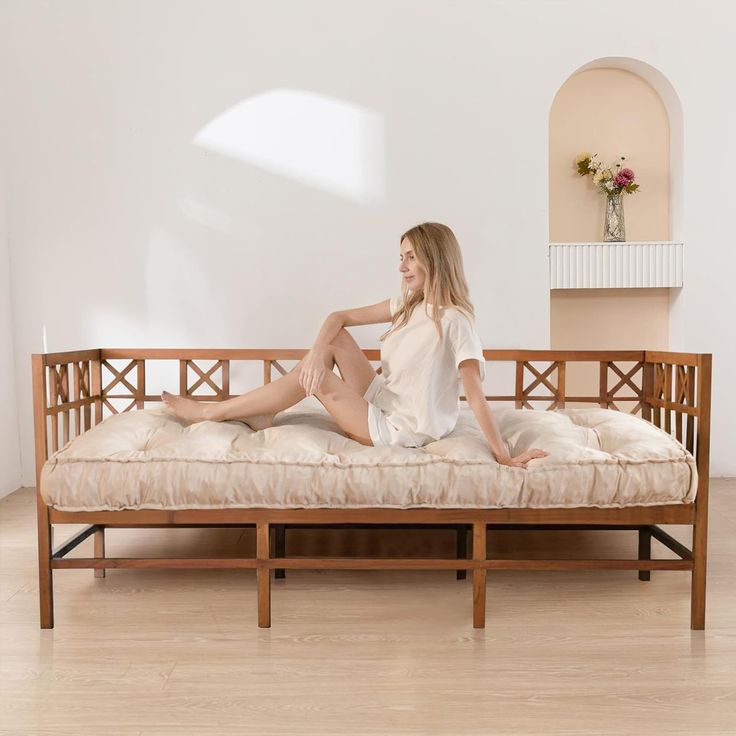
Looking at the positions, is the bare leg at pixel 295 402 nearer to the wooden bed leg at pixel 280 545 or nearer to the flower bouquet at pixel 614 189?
the wooden bed leg at pixel 280 545

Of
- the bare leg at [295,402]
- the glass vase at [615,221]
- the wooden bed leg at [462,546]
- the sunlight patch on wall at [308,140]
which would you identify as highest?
the sunlight patch on wall at [308,140]

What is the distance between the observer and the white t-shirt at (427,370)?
2.02m

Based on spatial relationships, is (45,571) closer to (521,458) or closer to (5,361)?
(521,458)

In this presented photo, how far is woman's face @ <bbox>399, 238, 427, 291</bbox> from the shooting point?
2.08 meters

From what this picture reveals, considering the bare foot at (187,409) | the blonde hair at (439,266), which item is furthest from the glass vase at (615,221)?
the bare foot at (187,409)

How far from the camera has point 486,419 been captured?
1.92 m

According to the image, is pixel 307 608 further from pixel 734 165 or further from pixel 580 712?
pixel 734 165

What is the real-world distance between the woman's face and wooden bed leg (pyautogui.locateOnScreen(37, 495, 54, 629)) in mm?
1157

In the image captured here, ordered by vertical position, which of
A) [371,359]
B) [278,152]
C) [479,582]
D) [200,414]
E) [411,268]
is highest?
[278,152]

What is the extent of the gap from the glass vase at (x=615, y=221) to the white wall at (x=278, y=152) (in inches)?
17.2

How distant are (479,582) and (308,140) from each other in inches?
88.8

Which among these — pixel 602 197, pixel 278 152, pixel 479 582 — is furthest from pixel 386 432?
pixel 602 197

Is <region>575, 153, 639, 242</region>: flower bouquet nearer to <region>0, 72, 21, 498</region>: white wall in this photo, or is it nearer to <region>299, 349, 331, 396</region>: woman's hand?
<region>299, 349, 331, 396</region>: woman's hand

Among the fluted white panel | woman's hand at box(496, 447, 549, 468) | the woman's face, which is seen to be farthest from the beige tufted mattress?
the fluted white panel
